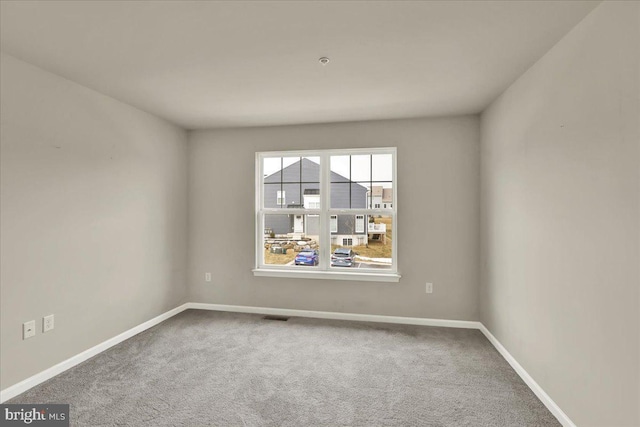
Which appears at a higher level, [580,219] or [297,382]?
[580,219]

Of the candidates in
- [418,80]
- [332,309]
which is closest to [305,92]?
[418,80]

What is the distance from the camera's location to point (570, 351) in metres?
1.84

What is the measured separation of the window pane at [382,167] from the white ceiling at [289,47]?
768 mm

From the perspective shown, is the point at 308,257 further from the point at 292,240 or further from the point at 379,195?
the point at 379,195

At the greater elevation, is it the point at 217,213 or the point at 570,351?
the point at 217,213

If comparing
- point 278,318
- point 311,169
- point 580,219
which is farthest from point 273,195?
point 580,219

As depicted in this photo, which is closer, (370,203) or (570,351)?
(570,351)

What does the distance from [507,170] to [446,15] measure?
1.53 m

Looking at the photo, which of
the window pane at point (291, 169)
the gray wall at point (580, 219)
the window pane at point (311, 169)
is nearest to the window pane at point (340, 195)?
the window pane at point (311, 169)

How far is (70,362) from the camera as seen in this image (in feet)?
8.35

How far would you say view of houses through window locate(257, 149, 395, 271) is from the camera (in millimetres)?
3742

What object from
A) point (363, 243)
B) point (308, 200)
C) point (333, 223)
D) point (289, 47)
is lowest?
point (363, 243)

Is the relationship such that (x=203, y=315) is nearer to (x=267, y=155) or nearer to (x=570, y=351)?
(x=267, y=155)

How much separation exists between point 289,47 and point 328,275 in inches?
97.9
